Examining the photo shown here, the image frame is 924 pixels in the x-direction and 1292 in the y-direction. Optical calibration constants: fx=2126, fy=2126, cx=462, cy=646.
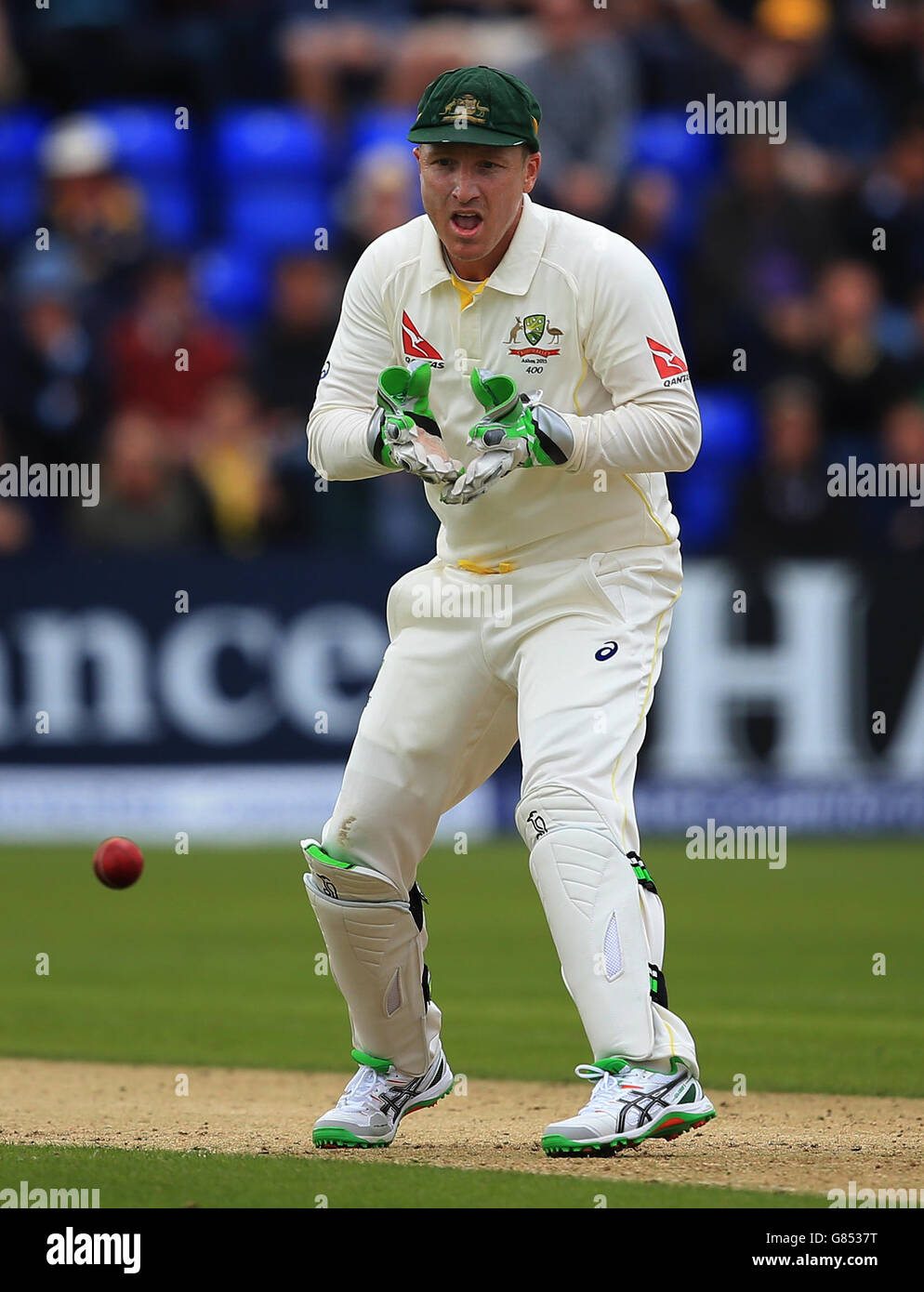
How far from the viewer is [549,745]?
5164 millimetres

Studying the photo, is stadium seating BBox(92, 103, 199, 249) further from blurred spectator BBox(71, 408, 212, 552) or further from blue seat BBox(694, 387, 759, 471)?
blue seat BBox(694, 387, 759, 471)

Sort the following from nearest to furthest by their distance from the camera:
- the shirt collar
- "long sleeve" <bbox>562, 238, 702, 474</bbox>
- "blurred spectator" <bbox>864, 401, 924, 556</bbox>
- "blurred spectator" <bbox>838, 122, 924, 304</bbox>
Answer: "long sleeve" <bbox>562, 238, 702, 474</bbox>, the shirt collar, "blurred spectator" <bbox>864, 401, 924, 556</bbox>, "blurred spectator" <bbox>838, 122, 924, 304</bbox>

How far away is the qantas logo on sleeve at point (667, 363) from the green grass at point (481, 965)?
2124 mm

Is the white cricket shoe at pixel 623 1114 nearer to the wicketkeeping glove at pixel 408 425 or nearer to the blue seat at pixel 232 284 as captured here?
the wicketkeeping glove at pixel 408 425

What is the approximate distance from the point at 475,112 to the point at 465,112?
2 centimetres

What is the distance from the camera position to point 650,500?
18.0 ft

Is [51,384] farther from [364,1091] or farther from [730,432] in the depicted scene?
[364,1091]

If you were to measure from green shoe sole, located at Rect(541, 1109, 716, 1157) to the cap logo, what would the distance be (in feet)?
7.93

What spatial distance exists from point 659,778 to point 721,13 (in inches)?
259

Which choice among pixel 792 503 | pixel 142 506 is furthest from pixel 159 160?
pixel 792 503

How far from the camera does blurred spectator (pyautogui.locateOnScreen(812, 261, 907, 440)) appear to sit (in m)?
13.5

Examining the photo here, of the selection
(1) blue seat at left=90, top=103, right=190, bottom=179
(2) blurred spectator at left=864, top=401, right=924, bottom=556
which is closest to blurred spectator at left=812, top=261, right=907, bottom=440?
(2) blurred spectator at left=864, top=401, right=924, bottom=556
